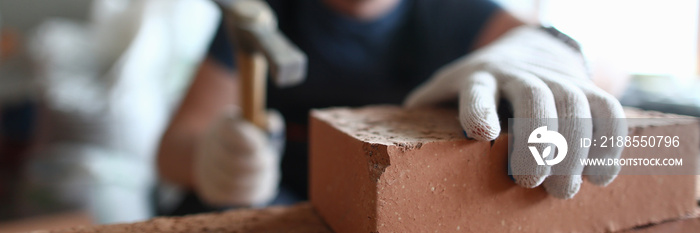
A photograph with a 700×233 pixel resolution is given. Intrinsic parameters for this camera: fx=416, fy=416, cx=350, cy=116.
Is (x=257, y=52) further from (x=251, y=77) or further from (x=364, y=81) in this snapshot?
(x=364, y=81)

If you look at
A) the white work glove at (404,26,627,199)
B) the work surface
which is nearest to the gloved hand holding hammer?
the white work glove at (404,26,627,199)

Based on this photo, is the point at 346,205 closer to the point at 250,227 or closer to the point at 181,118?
the point at 250,227

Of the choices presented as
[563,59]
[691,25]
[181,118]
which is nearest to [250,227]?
[563,59]

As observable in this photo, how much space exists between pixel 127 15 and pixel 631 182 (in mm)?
2400

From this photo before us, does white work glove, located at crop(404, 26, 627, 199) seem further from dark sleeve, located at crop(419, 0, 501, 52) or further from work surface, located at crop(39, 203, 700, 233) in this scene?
dark sleeve, located at crop(419, 0, 501, 52)

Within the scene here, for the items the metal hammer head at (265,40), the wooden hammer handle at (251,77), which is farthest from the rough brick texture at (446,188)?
the wooden hammer handle at (251,77)

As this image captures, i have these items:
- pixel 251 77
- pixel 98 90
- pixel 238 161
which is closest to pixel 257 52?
pixel 251 77

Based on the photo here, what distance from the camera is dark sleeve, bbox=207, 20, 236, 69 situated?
1503 mm

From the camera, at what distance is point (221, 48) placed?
151cm

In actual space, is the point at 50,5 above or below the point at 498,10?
above

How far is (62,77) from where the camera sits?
7.29ft

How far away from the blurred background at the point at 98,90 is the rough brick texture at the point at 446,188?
1.86 ft

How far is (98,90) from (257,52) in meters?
1.61

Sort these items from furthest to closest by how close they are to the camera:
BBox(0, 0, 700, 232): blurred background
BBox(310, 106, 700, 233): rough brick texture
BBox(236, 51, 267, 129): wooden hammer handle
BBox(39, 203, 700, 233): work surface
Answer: BBox(0, 0, 700, 232): blurred background → BBox(236, 51, 267, 129): wooden hammer handle → BBox(39, 203, 700, 233): work surface → BBox(310, 106, 700, 233): rough brick texture
